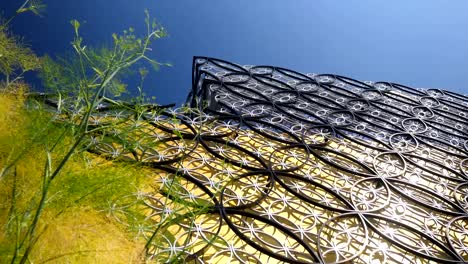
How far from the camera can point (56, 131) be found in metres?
1.94

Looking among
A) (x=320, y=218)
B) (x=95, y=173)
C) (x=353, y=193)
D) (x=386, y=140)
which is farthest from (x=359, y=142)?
(x=95, y=173)

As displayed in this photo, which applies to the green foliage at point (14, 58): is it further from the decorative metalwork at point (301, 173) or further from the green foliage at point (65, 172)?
the green foliage at point (65, 172)

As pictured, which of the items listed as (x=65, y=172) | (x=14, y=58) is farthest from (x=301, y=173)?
(x=65, y=172)

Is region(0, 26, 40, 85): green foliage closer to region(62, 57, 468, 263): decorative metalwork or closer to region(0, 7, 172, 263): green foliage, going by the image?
region(62, 57, 468, 263): decorative metalwork

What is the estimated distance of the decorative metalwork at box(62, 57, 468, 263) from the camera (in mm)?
4039

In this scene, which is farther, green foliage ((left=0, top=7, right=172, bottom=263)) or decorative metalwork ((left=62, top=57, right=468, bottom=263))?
decorative metalwork ((left=62, top=57, right=468, bottom=263))

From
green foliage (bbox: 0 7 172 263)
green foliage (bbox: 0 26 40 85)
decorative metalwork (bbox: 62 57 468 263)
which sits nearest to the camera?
green foliage (bbox: 0 7 172 263)

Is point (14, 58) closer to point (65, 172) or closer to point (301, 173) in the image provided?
point (65, 172)

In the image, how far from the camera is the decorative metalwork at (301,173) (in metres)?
4.04

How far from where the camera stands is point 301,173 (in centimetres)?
548

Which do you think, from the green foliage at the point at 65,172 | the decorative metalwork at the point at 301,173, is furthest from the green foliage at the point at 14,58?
the green foliage at the point at 65,172

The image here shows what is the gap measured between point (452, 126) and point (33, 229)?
8319mm

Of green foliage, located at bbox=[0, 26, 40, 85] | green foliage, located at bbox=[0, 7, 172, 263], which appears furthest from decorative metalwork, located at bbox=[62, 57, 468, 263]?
green foliage, located at bbox=[0, 26, 40, 85]

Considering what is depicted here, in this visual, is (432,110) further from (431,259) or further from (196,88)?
(431,259)
